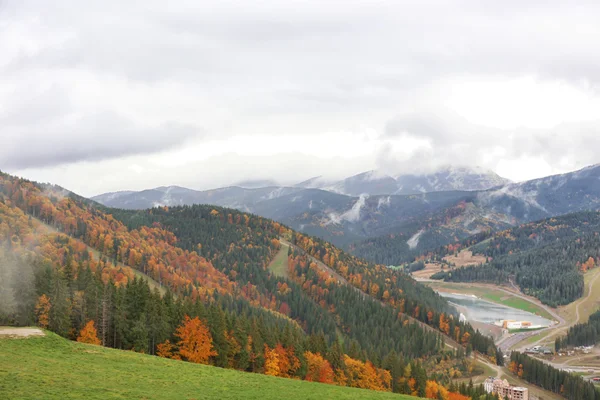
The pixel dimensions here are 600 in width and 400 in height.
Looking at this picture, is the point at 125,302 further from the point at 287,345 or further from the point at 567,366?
the point at 567,366

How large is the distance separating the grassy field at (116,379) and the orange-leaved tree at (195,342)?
622 inches

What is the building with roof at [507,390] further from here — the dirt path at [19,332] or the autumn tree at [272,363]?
the dirt path at [19,332]

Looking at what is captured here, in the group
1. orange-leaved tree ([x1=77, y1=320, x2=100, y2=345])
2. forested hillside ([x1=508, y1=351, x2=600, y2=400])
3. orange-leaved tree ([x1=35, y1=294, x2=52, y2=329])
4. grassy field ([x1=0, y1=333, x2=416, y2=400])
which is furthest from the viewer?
forested hillside ([x1=508, y1=351, x2=600, y2=400])

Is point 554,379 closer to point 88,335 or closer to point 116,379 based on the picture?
point 88,335

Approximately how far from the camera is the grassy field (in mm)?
44500

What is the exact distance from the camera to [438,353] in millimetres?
169625

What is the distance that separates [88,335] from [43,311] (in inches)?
351

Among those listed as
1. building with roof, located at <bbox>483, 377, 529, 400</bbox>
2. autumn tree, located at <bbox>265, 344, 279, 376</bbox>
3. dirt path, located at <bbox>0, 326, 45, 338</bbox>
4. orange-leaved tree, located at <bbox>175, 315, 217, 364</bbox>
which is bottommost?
building with roof, located at <bbox>483, 377, 529, 400</bbox>

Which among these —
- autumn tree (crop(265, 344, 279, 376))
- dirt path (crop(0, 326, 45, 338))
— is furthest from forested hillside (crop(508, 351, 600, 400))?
dirt path (crop(0, 326, 45, 338))

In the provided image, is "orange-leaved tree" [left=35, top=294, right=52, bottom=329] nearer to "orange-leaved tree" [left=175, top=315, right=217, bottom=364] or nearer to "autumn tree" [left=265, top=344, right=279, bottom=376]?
"orange-leaved tree" [left=175, top=315, right=217, bottom=364]

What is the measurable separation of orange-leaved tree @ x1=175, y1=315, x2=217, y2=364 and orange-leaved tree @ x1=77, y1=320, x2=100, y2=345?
44.4ft

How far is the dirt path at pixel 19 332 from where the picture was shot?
61944 mm

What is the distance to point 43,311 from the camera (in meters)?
78.9

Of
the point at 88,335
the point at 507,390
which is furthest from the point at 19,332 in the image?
the point at 507,390
